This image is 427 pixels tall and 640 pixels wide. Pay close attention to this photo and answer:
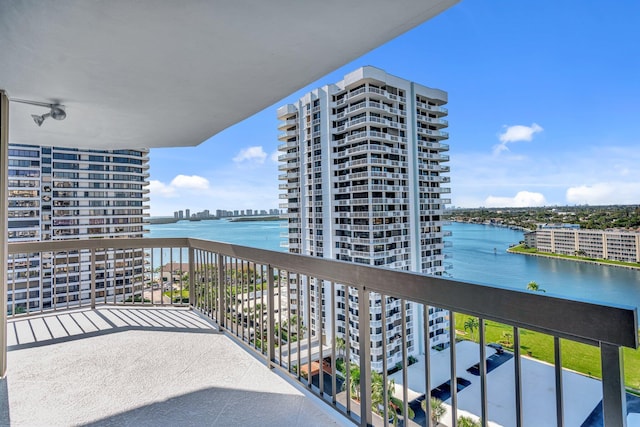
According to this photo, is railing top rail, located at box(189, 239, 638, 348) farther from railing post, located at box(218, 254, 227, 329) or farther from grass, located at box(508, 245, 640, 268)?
grass, located at box(508, 245, 640, 268)

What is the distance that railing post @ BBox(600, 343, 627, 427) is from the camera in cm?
80

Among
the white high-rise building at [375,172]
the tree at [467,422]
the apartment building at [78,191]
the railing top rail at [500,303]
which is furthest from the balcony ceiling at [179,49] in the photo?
the white high-rise building at [375,172]

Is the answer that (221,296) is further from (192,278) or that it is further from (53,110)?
(53,110)

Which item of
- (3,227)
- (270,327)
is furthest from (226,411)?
(3,227)

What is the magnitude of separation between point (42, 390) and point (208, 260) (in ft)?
4.92

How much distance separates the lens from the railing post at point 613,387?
797mm

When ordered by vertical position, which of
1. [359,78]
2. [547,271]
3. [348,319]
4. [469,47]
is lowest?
[547,271]

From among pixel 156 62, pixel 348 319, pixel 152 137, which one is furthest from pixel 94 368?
pixel 152 137

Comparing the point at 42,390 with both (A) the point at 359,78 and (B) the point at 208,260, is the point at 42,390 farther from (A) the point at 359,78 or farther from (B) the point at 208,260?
(A) the point at 359,78

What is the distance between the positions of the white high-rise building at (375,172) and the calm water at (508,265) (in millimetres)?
2117

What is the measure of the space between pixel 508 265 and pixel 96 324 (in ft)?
35.1

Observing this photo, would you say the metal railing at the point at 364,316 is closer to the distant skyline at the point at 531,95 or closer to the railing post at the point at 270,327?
the railing post at the point at 270,327

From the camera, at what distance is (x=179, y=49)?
6.07 ft

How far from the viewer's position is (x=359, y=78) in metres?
15.7
